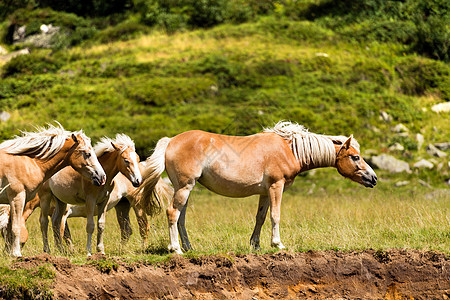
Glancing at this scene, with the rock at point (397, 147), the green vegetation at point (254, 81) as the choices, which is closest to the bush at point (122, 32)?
the green vegetation at point (254, 81)

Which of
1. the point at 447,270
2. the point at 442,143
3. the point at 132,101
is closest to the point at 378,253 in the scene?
the point at 447,270

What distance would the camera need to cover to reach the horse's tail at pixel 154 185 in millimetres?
9359

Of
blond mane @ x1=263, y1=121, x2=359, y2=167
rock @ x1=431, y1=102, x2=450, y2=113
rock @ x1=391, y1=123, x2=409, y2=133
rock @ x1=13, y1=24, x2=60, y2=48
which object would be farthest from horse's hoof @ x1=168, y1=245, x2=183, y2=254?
rock @ x1=13, y1=24, x2=60, y2=48

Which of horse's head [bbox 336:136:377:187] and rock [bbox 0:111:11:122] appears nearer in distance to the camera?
horse's head [bbox 336:136:377:187]

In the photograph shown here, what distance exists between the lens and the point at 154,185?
10.1 meters

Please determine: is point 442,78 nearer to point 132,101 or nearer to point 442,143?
point 442,143

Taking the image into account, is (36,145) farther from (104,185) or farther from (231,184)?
(231,184)

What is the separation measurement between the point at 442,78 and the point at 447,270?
25.5 meters

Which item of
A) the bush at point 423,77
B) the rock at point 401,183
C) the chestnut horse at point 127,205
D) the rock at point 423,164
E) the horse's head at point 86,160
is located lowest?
the bush at point 423,77

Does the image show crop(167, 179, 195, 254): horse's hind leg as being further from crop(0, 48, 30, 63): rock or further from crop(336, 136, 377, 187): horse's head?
crop(0, 48, 30, 63): rock

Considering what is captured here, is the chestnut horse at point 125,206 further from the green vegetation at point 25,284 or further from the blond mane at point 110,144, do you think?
the green vegetation at point 25,284

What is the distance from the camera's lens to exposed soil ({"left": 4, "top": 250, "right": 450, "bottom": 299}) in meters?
7.80

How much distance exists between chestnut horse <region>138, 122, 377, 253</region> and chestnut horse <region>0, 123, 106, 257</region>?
1.14m

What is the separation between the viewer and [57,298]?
702 cm
